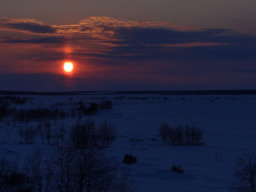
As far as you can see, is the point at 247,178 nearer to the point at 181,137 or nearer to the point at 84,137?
the point at 84,137

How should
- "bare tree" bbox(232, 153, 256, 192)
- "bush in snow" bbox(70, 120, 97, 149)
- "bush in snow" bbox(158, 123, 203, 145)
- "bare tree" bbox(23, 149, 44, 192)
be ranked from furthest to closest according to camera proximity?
"bush in snow" bbox(158, 123, 203, 145)
"bush in snow" bbox(70, 120, 97, 149)
"bare tree" bbox(232, 153, 256, 192)
"bare tree" bbox(23, 149, 44, 192)

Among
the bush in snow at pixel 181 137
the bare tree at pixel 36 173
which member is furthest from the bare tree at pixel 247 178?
the bush in snow at pixel 181 137

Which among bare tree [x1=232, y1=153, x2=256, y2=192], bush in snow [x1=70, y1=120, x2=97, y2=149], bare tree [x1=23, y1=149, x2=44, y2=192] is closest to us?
bare tree [x1=23, y1=149, x2=44, y2=192]

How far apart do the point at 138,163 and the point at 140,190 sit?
3.45m

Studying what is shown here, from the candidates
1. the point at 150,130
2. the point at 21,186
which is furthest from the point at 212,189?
the point at 150,130

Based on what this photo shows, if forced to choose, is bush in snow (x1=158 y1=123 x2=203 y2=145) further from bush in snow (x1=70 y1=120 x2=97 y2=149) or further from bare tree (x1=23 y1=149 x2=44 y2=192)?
bare tree (x1=23 y1=149 x2=44 y2=192)

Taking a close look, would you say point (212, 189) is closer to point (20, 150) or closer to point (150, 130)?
point (20, 150)

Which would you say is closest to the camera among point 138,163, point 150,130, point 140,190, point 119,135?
point 140,190

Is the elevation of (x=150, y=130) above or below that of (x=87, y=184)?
above

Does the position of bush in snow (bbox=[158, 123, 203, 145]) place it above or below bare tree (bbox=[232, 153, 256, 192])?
above

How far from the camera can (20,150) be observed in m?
14.1

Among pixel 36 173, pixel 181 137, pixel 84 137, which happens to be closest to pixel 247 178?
pixel 36 173

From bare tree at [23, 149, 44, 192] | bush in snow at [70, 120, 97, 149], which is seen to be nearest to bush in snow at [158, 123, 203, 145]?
bush in snow at [70, 120, 97, 149]

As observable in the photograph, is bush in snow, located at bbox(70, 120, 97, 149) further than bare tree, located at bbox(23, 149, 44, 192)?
Yes
